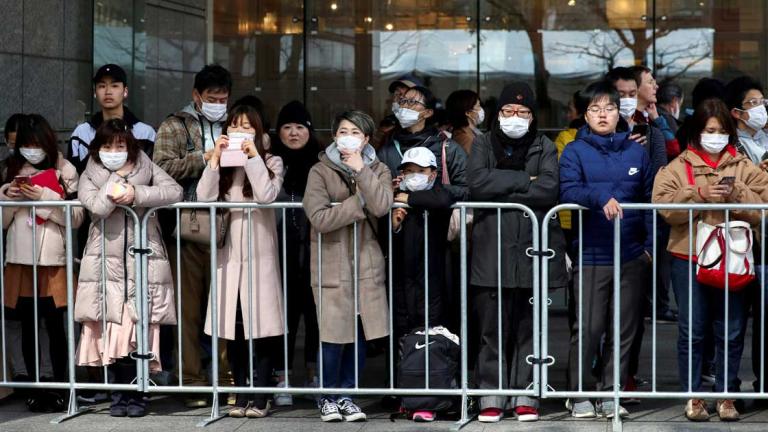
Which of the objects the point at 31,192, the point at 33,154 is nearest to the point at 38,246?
the point at 31,192

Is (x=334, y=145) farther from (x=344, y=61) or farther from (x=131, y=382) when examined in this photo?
(x=344, y=61)

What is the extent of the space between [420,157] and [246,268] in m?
1.26

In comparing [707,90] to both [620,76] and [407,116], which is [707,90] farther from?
[407,116]

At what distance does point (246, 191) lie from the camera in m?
8.86

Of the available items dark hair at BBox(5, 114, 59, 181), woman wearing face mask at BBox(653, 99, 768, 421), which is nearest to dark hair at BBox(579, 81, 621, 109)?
woman wearing face mask at BBox(653, 99, 768, 421)

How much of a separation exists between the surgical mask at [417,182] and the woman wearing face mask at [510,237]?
0.25 metres

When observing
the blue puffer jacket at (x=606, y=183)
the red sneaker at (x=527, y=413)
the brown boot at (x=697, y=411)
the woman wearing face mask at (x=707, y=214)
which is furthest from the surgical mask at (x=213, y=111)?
the brown boot at (x=697, y=411)

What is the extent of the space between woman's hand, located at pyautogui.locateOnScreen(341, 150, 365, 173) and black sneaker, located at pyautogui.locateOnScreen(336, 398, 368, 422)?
1425 mm

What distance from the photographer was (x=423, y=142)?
907cm

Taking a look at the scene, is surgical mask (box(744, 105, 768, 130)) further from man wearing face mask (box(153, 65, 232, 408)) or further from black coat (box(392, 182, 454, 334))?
man wearing face mask (box(153, 65, 232, 408))

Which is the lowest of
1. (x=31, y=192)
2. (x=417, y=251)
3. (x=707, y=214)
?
(x=417, y=251)

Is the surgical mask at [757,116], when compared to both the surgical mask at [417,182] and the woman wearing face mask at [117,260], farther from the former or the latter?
the woman wearing face mask at [117,260]

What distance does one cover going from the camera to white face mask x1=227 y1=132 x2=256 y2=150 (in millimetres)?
8681

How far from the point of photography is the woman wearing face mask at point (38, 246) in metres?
9.02
